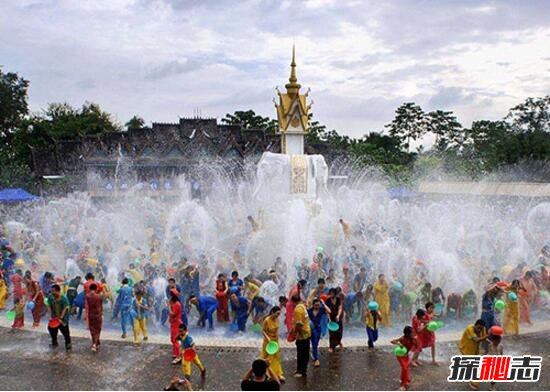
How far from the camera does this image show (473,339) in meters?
8.56

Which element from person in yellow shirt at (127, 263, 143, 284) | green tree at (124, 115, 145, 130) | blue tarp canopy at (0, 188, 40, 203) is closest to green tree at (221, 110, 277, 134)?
green tree at (124, 115, 145, 130)

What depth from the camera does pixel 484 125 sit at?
2653 inches

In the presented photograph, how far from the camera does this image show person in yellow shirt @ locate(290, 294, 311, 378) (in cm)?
895

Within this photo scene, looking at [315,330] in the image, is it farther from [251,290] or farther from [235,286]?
[235,286]

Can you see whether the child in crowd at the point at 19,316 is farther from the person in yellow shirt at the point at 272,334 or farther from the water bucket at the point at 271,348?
the water bucket at the point at 271,348

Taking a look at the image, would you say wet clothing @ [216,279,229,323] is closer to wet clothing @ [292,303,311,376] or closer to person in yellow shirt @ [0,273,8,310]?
wet clothing @ [292,303,311,376]

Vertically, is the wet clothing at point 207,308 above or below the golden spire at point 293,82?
below

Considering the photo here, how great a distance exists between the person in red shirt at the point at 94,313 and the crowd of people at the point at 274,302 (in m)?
0.02

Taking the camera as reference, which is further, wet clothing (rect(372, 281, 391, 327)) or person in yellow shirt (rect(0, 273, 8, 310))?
person in yellow shirt (rect(0, 273, 8, 310))

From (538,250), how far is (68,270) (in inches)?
552

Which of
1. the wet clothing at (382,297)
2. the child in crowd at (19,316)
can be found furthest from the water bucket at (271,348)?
the child in crowd at (19,316)

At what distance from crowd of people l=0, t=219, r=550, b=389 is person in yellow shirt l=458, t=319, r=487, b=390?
2 centimetres

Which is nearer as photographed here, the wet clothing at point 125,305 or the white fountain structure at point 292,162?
the wet clothing at point 125,305

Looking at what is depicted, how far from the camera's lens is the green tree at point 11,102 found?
52.4m
